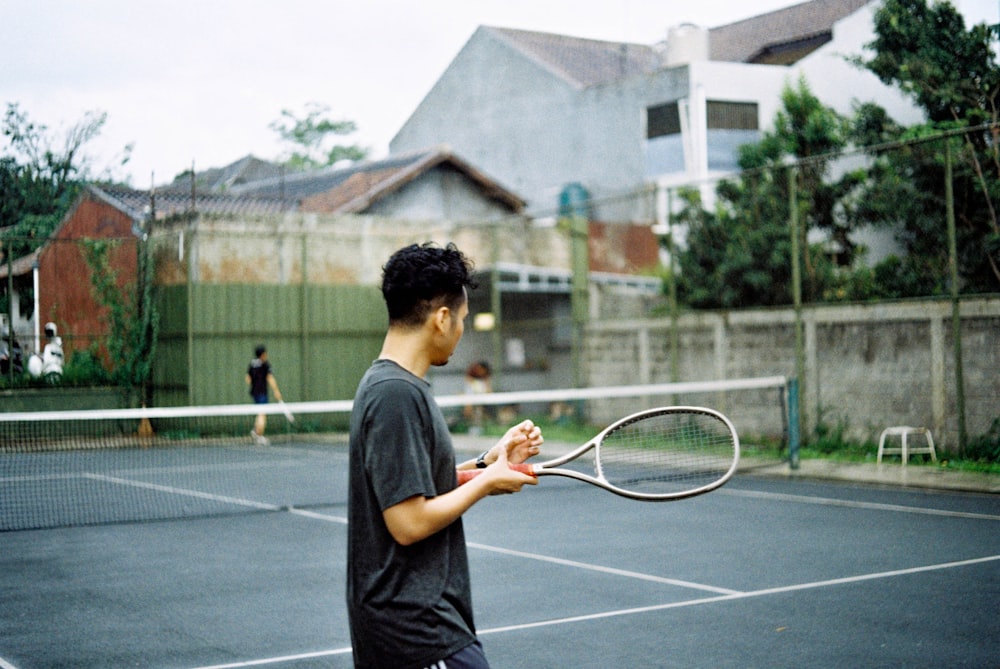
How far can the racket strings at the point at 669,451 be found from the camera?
468cm

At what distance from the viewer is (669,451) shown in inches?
478

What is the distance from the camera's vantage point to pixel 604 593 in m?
8.00

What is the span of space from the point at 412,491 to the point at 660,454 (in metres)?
12.3

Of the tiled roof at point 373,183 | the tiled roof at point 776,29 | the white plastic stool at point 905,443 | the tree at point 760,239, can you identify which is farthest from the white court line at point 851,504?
the tiled roof at point 776,29

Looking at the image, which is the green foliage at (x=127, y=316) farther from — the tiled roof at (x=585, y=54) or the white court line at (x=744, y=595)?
the tiled roof at (x=585, y=54)

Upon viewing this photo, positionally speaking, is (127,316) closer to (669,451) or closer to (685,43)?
(669,451)

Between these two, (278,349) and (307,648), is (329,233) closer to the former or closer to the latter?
(278,349)

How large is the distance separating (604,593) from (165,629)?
2.76m

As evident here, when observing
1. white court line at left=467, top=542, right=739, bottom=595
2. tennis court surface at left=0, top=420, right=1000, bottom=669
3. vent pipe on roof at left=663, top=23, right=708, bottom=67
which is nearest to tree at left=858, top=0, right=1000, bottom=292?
tennis court surface at left=0, top=420, right=1000, bottom=669

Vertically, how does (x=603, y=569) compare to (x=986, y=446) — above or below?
below

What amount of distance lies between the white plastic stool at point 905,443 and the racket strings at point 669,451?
3.09 metres

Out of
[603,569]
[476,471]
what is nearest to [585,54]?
[603,569]

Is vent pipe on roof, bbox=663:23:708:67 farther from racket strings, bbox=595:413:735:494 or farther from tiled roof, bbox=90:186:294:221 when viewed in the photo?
racket strings, bbox=595:413:735:494

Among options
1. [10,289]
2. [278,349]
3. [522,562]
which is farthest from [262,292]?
[522,562]
